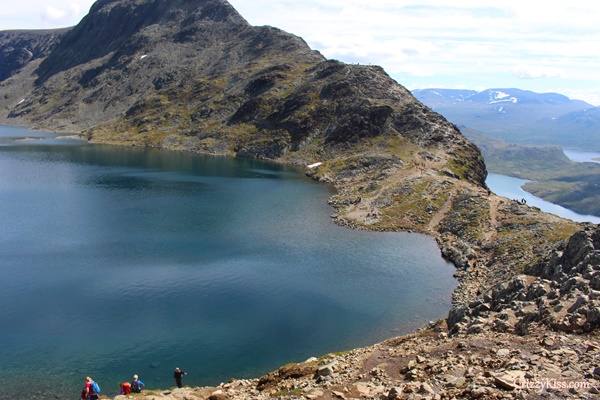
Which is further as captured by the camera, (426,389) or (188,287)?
(188,287)

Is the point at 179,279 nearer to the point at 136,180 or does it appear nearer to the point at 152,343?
the point at 152,343

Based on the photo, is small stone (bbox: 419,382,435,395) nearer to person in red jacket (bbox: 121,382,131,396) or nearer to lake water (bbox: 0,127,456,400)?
person in red jacket (bbox: 121,382,131,396)

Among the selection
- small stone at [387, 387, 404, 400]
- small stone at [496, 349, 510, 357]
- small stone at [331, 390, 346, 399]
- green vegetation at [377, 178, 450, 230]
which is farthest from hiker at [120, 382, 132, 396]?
green vegetation at [377, 178, 450, 230]

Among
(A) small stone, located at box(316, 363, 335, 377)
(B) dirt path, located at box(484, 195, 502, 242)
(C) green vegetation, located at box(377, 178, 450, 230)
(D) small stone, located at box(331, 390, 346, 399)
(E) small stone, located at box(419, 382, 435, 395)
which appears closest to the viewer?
(E) small stone, located at box(419, 382, 435, 395)

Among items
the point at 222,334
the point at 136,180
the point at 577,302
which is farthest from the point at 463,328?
the point at 136,180

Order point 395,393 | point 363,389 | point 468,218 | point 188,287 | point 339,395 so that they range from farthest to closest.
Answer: point 468,218, point 188,287, point 363,389, point 339,395, point 395,393

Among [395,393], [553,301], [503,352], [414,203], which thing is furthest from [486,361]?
[414,203]

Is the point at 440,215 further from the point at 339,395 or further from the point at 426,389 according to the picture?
the point at 426,389

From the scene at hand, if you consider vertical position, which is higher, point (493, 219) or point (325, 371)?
point (493, 219)

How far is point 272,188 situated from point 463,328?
116 meters

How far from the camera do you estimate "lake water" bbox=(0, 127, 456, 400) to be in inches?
2235

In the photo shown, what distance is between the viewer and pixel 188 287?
7725 centimetres

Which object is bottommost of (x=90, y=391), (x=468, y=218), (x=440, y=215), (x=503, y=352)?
(x=90, y=391)

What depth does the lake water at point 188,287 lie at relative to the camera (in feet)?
186
